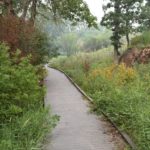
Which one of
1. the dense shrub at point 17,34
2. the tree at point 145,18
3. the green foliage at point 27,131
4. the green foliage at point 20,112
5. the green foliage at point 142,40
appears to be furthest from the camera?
the tree at point 145,18

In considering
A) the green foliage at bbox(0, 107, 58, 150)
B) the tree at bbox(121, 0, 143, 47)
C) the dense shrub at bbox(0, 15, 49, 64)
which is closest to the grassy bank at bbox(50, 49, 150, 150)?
the green foliage at bbox(0, 107, 58, 150)

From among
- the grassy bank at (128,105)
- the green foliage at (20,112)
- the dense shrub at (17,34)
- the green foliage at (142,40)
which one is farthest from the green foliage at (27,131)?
the green foliage at (142,40)

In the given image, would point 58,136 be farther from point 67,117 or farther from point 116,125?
point 67,117

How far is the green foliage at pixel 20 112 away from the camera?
9.12 meters

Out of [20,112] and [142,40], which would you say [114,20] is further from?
[20,112]

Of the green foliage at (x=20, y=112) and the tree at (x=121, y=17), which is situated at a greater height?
the tree at (x=121, y=17)

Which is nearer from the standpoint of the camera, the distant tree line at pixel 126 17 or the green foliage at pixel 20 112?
the green foliage at pixel 20 112

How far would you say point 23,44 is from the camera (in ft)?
65.0

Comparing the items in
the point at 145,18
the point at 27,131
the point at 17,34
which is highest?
the point at 145,18

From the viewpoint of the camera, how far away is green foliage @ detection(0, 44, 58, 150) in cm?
912

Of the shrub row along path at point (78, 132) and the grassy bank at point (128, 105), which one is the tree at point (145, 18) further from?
the shrub row along path at point (78, 132)

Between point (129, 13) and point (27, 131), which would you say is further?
point (129, 13)

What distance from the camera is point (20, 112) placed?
35.3 feet

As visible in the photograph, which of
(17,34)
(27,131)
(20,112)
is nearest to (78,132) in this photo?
(20,112)
